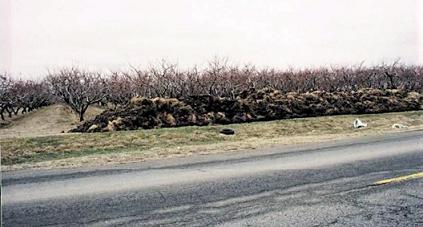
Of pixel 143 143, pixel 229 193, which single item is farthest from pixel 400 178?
pixel 143 143

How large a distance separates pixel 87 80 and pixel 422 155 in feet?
119

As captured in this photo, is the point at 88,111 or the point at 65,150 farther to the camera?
the point at 88,111

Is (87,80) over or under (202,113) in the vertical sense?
over

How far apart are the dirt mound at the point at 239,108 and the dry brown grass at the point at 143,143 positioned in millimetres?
1946

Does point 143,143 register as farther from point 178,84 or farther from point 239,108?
point 178,84

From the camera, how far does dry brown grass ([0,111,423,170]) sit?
1008cm

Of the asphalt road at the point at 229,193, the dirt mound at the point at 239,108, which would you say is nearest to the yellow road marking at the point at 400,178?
the asphalt road at the point at 229,193

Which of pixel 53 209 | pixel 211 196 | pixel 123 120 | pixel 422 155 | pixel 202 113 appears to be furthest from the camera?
pixel 202 113

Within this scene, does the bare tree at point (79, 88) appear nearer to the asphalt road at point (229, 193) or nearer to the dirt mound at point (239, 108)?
the dirt mound at point (239, 108)

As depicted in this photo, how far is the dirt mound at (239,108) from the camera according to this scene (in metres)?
16.8

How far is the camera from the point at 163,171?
7.89 metres

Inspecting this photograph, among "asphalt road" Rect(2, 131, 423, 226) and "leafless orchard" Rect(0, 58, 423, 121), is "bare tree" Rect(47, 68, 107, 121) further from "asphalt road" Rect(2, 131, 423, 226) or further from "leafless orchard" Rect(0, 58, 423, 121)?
"asphalt road" Rect(2, 131, 423, 226)

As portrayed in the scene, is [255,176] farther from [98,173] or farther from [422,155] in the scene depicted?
[422,155]

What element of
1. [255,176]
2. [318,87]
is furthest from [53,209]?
[318,87]
